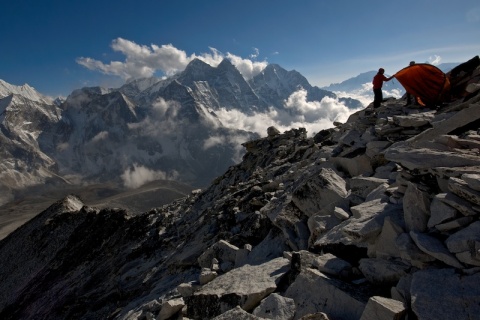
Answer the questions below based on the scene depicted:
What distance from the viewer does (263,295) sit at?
9.09 metres

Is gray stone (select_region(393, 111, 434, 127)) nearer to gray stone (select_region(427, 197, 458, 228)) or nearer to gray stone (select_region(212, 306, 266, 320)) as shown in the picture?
gray stone (select_region(427, 197, 458, 228))

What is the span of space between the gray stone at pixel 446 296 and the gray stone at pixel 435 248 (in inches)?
7.4

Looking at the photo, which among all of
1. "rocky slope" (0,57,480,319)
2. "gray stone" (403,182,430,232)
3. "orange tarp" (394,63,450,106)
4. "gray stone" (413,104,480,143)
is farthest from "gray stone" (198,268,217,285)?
"orange tarp" (394,63,450,106)

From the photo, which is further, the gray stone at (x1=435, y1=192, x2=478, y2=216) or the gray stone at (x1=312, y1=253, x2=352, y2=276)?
the gray stone at (x1=312, y1=253, x2=352, y2=276)

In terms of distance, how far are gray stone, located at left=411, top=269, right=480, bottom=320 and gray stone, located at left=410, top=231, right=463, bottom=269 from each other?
0.19 meters

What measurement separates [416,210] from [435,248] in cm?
130

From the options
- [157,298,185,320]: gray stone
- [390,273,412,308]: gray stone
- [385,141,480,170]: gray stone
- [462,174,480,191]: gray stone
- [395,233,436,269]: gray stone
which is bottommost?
[157,298,185,320]: gray stone

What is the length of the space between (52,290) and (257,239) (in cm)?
3079

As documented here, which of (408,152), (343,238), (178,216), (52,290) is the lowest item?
(52,290)

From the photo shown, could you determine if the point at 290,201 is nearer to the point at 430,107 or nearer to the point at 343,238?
the point at 343,238

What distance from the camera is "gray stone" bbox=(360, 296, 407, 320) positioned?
6254 millimetres

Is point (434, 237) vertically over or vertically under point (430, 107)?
under

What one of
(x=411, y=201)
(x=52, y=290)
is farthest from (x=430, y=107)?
(x=52, y=290)

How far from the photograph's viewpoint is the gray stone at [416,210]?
26.6ft
